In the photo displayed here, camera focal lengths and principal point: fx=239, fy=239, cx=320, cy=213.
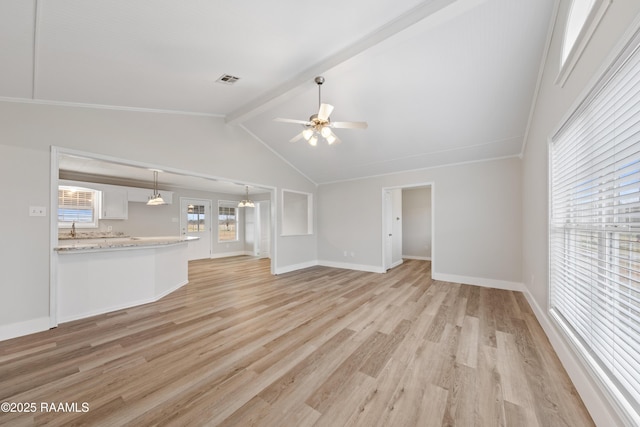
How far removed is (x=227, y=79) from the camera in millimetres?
3000

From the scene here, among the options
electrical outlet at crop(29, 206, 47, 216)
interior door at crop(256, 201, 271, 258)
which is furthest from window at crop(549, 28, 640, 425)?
interior door at crop(256, 201, 271, 258)

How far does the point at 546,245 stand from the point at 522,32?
2.18 metres

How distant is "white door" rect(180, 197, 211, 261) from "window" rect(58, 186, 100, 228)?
2.04 meters

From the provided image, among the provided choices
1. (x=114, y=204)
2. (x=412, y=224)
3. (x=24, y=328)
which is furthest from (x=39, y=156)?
(x=412, y=224)

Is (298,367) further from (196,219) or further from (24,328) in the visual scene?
(196,219)

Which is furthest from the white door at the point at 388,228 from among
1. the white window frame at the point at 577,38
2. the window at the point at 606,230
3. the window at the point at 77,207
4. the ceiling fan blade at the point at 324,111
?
the window at the point at 77,207

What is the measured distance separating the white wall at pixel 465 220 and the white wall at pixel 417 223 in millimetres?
2571

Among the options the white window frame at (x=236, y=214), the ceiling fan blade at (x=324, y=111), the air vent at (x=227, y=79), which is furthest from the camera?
the white window frame at (x=236, y=214)

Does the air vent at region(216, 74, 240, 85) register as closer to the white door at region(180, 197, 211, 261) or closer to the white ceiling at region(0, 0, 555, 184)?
the white ceiling at region(0, 0, 555, 184)

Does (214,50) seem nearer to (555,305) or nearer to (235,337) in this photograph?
(235,337)

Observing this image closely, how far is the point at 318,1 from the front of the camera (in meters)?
1.97

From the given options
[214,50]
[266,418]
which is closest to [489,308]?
[266,418]

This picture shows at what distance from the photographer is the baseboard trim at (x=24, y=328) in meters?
2.50

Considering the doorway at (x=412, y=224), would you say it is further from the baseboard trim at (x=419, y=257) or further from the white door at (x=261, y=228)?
the white door at (x=261, y=228)
